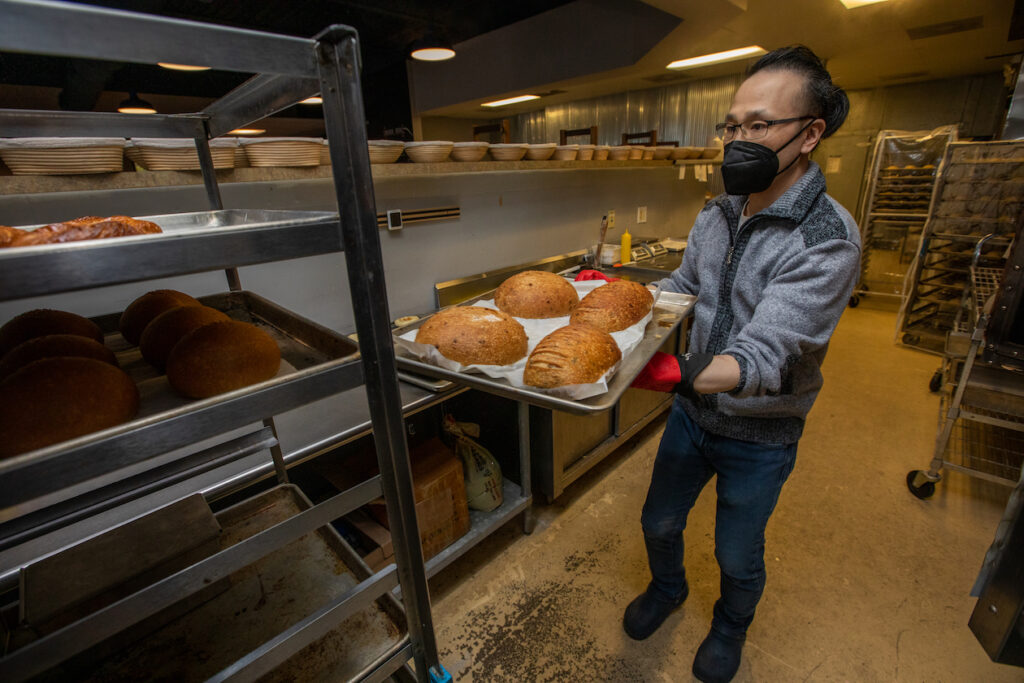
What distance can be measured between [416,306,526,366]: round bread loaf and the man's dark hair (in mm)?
893

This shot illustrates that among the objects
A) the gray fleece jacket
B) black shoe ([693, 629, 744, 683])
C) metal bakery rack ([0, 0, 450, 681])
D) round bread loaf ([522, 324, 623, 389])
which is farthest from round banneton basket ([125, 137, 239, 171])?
black shoe ([693, 629, 744, 683])

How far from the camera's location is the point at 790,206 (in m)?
1.05

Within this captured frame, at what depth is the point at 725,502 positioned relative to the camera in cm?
133

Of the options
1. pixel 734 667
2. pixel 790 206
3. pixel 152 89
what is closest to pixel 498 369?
pixel 790 206

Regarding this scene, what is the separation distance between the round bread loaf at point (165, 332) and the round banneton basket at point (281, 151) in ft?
2.63

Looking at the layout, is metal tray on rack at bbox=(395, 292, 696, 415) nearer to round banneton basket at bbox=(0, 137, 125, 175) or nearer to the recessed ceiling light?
round banneton basket at bbox=(0, 137, 125, 175)

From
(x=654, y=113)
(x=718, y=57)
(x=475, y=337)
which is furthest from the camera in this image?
(x=654, y=113)

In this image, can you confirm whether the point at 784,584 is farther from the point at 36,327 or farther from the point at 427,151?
the point at 36,327

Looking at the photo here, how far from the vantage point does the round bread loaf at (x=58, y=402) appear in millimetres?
586

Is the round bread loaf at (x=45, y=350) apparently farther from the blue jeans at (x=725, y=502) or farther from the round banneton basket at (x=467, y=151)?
the round banneton basket at (x=467, y=151)

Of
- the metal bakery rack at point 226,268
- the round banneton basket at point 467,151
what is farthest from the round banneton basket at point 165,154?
the round banneton basket at point 467,151

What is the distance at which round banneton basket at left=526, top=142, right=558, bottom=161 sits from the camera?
230 centimetres

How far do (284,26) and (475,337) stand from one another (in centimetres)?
634

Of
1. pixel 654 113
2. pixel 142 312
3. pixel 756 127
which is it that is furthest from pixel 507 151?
pixel 654 113
